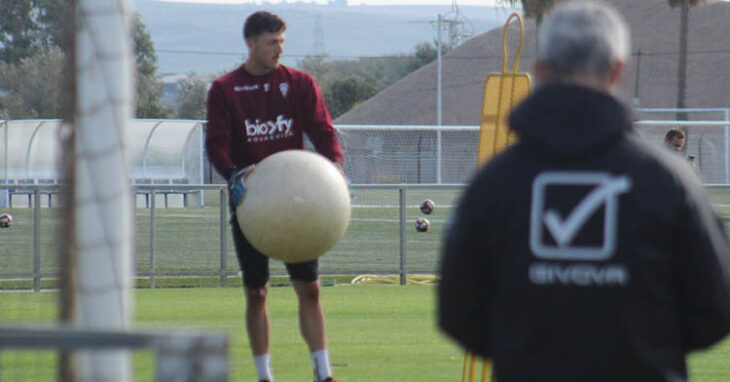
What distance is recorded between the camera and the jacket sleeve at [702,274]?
2.83 metres

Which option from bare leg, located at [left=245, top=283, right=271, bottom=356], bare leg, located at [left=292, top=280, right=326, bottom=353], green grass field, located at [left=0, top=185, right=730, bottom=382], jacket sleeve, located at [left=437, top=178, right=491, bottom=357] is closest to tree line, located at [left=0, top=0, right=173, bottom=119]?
green grass field, located at [left=0, top=185, right=730, bottom=382]

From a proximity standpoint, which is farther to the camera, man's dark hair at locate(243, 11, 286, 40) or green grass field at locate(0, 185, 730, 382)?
green grass field at locate(0, 185, 730, 382)

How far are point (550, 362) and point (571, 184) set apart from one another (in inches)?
16.6

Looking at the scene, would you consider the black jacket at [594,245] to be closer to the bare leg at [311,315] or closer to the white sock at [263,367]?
the bare leg at [311,315]

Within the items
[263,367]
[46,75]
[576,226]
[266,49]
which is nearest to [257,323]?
[263,367]

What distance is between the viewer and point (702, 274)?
286 centimetres

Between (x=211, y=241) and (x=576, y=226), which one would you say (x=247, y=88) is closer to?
(x=576, y=226)

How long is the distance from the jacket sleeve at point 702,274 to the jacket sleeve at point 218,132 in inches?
175

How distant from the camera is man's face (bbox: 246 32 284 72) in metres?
7.22

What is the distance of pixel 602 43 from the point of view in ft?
9.47

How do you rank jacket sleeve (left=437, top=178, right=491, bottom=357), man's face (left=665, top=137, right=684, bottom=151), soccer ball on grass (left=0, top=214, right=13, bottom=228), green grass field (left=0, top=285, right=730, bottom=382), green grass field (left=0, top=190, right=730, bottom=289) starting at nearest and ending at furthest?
1. jacket sleeve (left=437, top=178, right=491, bottom=357)
2. green grass field (left=0, top=285, right=730, bottom=382)
3. man's face (left=665, top=137, right=684, bottom=151)
4. green grass field (left=0, top=190, right=730, bottom=289)
5. soccer ball on grass (left=0, top=214, right=13, bottom=228)

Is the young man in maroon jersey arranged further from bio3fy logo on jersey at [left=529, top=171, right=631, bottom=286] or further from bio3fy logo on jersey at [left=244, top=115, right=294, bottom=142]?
bio3fy logo on jersey at [left=529, top=171, right=631, bottom=286]

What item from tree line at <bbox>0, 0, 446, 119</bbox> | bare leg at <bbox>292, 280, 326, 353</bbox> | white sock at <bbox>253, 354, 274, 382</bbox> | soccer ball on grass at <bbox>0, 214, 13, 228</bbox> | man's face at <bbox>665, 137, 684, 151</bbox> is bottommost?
white sock at <bbox>253, 354, 274, 382</bbox>

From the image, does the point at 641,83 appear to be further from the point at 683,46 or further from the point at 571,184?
the point at 571,184
